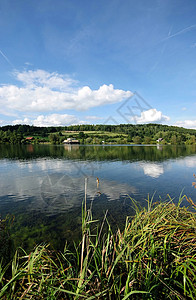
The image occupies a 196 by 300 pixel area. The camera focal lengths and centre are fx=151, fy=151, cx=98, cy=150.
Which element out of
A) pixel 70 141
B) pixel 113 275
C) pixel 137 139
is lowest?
pixel 113 275

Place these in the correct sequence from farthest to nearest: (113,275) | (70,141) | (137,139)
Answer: (70,141) < (137,139) < (113,275)

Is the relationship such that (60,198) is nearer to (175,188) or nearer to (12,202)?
(12,202)

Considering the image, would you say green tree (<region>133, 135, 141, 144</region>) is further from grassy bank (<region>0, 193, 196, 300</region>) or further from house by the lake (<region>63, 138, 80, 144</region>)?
grassy bank (<region>0, 193, 196, 300</region>)

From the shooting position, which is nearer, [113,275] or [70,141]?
[113,275]

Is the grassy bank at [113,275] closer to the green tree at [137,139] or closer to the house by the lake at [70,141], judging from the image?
the green tree at [137,139]

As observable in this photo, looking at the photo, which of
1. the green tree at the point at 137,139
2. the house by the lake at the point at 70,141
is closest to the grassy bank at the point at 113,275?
the green tree at the point at 137,139

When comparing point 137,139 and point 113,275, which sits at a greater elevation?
point 137,139

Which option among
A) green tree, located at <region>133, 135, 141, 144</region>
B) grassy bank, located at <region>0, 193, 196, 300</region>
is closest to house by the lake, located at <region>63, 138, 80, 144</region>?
green tree, located at <region>133, 135, 141, 144</region>

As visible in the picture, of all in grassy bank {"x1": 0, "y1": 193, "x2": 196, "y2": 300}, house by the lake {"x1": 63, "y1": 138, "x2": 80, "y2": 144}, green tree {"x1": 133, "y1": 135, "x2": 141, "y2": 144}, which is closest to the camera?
grassy bank {"x1": 0, "y1": 193, "x2": 196, "y2": 300}

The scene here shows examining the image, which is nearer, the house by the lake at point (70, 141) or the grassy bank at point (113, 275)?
the grassy bank at point (113, 275)

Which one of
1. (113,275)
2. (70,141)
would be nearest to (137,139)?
(70,141)

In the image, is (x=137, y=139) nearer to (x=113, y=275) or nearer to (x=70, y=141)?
(x=70, y=141)

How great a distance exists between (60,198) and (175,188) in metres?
13.8

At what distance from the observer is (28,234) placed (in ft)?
30.9
